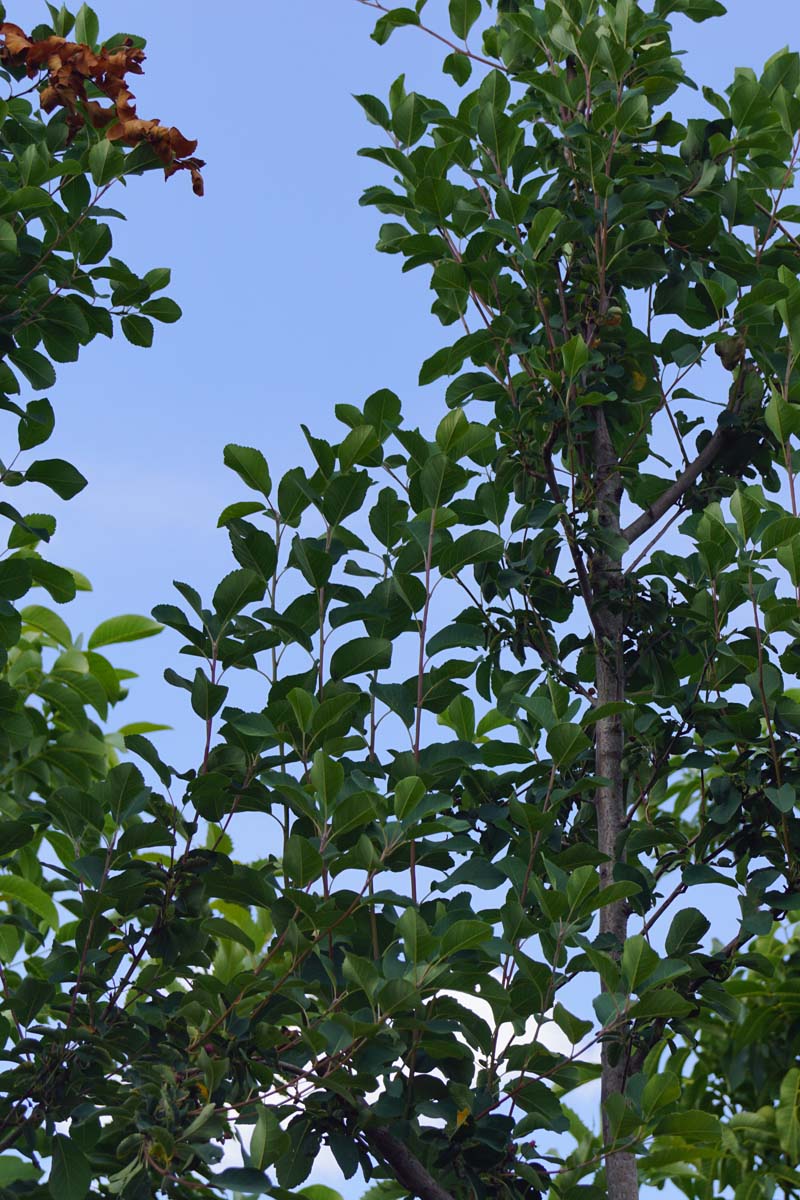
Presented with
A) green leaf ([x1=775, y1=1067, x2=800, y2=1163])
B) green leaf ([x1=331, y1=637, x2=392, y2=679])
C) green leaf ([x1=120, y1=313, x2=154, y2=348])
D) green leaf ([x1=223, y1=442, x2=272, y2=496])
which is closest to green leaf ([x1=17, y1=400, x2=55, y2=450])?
green leaf ([x1=120, y1=313, x2=154, y2=348])

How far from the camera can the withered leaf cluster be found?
3.12m

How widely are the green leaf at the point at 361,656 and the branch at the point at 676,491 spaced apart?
4.20 feet

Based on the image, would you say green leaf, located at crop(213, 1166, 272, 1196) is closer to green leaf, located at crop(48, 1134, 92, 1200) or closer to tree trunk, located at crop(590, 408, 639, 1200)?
green leaf, located at crop(48, 1134, 92, 1200)

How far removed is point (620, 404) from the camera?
12.2ft

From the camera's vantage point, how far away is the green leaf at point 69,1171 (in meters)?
2.38

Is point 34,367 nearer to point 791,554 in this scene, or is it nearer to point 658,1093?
point 791,554

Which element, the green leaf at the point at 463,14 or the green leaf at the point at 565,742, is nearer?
the green leaf at the point at 565,742

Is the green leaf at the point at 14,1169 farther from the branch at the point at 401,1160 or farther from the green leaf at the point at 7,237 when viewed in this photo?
the green leaf at the point at 7,237

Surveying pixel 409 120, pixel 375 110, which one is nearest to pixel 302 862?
pixel 409 120

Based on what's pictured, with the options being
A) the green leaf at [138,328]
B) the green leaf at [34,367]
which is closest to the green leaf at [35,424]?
the green leaf at [34,367]

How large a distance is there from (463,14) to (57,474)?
215 cm

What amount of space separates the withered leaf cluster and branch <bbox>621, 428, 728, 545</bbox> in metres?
1.49

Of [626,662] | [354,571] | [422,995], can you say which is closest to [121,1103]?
[422,995]

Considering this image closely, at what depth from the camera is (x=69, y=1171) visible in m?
2.40
